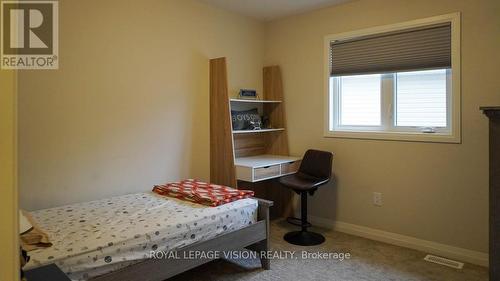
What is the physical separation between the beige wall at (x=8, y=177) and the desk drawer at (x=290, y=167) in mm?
3046

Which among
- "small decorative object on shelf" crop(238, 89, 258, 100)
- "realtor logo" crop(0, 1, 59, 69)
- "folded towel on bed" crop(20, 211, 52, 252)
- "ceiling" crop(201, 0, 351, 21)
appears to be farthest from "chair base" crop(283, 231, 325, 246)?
"realtor logo" crop(0, 1, 59, 69)

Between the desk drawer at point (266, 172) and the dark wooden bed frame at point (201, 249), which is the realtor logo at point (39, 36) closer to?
the dark wooden bed frame at point (201, 249)

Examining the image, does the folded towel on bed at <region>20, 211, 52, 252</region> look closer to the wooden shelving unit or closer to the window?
the wooden shelving unit

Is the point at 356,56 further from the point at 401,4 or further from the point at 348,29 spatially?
the point at 401,4

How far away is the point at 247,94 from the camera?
153 inches

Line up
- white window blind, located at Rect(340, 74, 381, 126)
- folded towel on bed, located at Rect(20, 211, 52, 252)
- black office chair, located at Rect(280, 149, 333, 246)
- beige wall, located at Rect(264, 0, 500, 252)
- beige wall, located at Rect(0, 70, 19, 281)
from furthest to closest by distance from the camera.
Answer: white window blind, located at Rect(340, 74, 381, 126) → black office chair, located at Rect(280, 149, 333, 246) → beige wall, located at Rect(264, 0, 500, 252) → folded towel on bed, located at Rect(20, 211, 52, 252) → beige wall, located at Rect(0, 70, 19, 281)

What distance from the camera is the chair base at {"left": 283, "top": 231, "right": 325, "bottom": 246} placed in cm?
330

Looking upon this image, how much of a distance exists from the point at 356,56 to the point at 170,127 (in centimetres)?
200

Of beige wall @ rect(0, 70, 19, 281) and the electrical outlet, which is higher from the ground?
beige wall @ rect(0, 70, 19, 281)

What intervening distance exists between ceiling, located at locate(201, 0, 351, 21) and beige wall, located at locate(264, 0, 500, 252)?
0.13 m

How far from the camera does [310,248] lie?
3.20 m

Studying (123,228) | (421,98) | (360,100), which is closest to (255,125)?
(360,100)

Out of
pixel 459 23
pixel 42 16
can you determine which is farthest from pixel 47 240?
pixel 459 23

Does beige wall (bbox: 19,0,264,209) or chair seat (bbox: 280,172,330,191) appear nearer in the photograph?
beige wall (bbox: 19,0,264,209)
